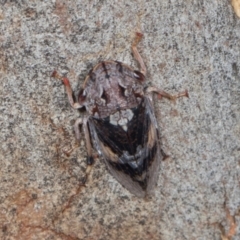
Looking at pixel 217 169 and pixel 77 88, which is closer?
pixel 77 88

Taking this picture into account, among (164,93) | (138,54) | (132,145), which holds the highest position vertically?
(138,54)

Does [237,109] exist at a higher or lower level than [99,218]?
Answer: higher

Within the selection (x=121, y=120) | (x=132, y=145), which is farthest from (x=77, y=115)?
(x=132, y=145)

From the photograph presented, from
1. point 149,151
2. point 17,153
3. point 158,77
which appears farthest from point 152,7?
point 17,153

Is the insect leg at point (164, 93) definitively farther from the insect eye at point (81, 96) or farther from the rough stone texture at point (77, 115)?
the insect eye at point (81, 96)

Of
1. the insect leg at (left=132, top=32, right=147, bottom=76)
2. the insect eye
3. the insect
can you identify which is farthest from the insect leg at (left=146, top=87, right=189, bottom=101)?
the insect eye

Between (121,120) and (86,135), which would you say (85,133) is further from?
(121,120)

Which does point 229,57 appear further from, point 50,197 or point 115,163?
point 50,197
